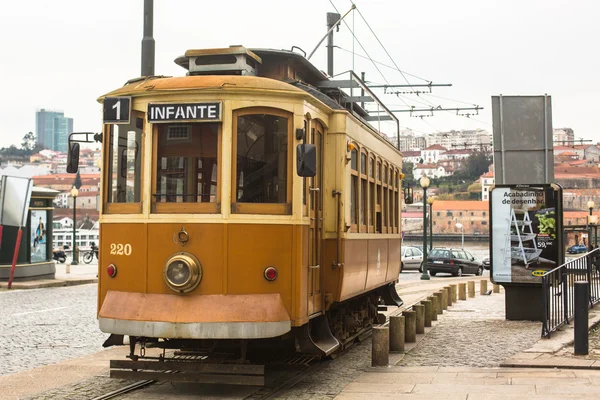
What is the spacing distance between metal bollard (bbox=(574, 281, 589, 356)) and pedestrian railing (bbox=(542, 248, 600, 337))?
1329 millimetres

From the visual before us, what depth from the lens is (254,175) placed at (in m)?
9.77

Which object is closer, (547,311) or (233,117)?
(233,117)

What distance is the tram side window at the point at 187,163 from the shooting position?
9.64 metres

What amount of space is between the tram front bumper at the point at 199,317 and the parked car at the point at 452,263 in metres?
32.8

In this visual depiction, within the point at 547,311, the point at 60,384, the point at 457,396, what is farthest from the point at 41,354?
the point at 547,311

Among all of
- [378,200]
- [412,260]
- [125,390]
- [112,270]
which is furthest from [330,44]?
[412,260]

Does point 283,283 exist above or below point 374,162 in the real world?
below

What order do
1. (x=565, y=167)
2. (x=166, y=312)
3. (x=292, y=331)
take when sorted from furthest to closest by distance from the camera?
(x=565, y=167) < (x=292, y=331) < (x=166, y=312)

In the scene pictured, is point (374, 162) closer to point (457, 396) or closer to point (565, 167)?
point (457, 396)

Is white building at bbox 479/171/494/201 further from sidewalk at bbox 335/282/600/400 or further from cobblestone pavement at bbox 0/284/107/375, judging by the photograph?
sidewalk at bbox 335/282/600/400

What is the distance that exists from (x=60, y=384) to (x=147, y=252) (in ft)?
6.99

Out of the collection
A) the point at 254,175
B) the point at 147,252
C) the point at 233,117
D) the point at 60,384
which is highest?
the point at 233,117

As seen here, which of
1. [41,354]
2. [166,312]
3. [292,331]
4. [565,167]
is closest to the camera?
[166,312]

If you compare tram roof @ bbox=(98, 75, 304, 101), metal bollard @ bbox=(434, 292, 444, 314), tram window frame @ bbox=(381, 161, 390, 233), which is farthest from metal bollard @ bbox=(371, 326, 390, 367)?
metal bollard @ bbox=(434, 292, 444, 314)
